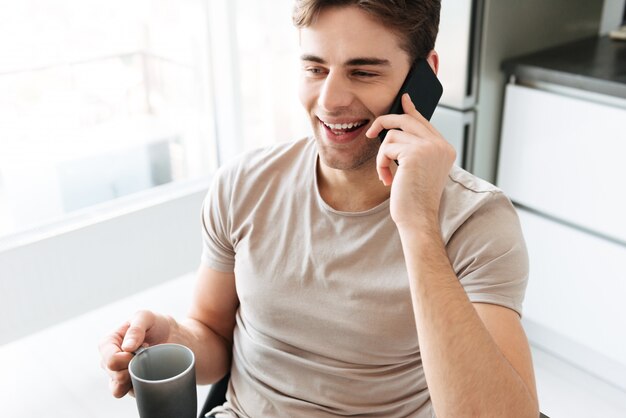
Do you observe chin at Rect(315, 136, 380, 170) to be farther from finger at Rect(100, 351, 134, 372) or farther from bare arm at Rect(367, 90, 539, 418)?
finger at Rect(100, 351, 134, 372)

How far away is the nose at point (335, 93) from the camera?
1.22 m

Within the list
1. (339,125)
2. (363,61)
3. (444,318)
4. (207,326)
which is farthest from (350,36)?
(207,326)

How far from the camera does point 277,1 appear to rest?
2.50 m

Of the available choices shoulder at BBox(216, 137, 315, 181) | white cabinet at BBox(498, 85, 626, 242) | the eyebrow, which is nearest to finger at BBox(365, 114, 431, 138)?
the eyebrow

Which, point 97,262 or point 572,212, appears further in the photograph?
point 97,262

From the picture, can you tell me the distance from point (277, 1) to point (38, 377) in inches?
57.0

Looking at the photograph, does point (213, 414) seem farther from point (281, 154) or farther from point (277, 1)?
point (277, 1)

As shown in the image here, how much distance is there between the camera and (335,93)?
122 centimetres

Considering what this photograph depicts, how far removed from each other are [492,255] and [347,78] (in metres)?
0.38

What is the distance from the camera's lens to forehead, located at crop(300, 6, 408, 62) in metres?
1.20

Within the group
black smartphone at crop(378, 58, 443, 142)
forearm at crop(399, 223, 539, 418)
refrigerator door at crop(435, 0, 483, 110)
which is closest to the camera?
forearm at crop(399, 223, 539, 418)

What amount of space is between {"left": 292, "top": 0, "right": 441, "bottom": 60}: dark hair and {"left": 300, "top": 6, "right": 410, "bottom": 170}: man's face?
1cm

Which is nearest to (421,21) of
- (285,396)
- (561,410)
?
(285,396)

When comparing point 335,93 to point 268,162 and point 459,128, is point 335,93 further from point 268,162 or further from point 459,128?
point 459,128
